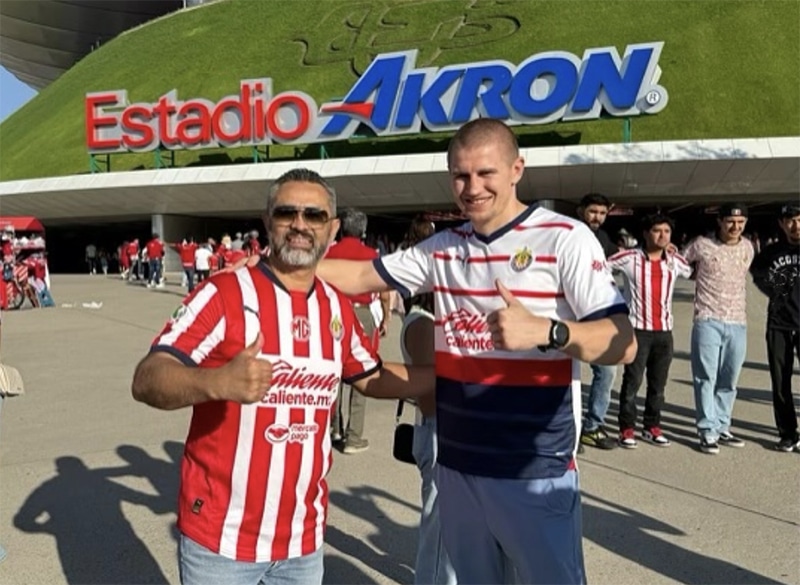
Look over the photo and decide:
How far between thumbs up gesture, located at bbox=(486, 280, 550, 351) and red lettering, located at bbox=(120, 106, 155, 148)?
32462mm

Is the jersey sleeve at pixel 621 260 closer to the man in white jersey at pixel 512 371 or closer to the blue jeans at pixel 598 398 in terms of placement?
the blue jeans at pixel 598 398

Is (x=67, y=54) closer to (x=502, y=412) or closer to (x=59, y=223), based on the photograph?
(x=59, y=223)

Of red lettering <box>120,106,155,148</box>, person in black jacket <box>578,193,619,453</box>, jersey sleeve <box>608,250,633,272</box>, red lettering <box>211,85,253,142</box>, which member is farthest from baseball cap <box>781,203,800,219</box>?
red lettering <box>120,106,155,148</box>

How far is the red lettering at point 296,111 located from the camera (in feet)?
95.2

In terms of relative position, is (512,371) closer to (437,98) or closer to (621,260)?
(621,260)

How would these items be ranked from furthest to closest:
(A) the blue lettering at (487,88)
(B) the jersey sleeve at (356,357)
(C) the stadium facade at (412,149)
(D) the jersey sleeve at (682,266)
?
(A) the blue lettering at (487,88)
(C) the stadium facade at (412,149)
(D) the jersey sleeve at (682,266)
(B) the jersey sleeve at (356,357)

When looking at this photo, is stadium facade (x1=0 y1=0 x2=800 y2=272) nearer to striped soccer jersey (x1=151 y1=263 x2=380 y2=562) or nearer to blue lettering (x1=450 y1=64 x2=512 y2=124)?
blue lettering (x1=450 y1=64 x2=512 y2=124)

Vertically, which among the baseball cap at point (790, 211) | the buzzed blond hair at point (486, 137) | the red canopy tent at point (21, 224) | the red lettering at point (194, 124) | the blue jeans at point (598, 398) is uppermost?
the red lettering at point (194, 124)

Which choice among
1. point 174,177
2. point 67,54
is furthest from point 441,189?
point 67,54

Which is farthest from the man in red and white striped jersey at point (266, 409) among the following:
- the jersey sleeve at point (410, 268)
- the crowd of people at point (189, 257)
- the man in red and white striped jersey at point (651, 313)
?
the crowd of people at point (189, 257)

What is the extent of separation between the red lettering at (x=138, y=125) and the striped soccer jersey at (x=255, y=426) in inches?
1259

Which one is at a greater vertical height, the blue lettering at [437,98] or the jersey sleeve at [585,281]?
the blue lettering at [437,98]

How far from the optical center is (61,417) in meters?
7.16

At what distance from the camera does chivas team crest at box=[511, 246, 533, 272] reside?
7.22ft
